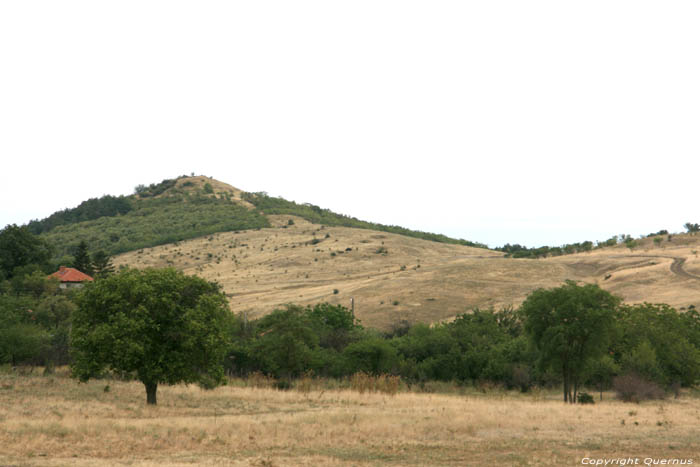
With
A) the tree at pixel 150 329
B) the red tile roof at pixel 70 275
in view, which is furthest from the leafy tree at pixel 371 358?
the red tile roof at pixel 70 275

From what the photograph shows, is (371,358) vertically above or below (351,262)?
below

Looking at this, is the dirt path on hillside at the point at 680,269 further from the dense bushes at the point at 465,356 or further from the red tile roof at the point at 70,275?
the red tile roof at the point at 70,275

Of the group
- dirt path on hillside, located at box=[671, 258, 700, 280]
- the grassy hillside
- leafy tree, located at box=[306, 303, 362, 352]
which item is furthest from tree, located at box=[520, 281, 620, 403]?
dirt path on hillside, located at box=[671, 258, 700, 280]

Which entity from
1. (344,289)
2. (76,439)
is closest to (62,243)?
(344,289)

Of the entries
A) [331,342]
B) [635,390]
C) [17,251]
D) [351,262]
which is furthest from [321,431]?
[351,262]

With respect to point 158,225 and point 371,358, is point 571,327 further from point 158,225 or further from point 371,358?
point 158,225

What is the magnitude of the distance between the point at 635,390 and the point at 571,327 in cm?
566

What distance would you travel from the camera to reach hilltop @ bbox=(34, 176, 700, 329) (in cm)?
7744

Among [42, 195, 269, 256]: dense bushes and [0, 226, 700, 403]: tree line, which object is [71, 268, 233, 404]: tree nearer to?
[0, 226, 700, 403]: tree line

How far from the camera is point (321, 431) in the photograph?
22.0 meters

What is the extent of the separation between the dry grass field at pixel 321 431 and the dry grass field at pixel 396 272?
42.6 m

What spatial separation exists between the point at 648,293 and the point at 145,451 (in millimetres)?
66604

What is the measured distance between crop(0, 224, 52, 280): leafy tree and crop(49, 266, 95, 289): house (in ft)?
15.4

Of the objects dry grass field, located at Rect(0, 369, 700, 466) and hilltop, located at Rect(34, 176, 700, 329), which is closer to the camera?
dry grass field, located at Rect(0, 369, 700, 466)
